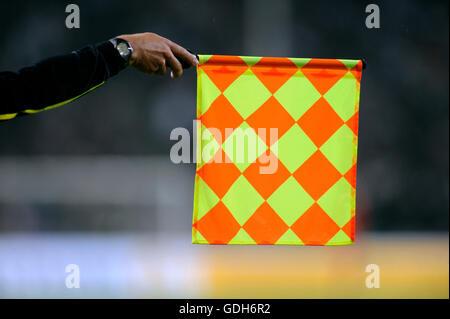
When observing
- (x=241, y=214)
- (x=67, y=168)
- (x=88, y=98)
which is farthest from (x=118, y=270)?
(x=241, y=214)

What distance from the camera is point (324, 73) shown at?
4.10 ft

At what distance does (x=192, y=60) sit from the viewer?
1146 mm

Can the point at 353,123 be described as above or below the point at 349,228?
above

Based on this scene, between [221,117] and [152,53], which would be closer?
[152,53]

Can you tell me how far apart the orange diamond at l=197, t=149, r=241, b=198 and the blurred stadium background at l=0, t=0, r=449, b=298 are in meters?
1.77

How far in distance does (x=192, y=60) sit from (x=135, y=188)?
2.31m

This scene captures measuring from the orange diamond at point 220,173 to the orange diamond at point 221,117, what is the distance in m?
0.05

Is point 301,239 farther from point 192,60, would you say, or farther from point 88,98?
point 88,98

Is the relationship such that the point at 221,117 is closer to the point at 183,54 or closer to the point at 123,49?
the point at 183,54

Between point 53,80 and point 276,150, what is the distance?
0.58m

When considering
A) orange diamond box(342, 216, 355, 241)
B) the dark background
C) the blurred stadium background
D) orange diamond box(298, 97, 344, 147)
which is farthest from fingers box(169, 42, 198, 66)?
the dark background

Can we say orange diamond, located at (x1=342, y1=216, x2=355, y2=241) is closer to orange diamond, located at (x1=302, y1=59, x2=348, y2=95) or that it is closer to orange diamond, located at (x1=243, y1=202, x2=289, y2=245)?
orange diamond, located at (x1=243, y1=202, x2=289, y2=245)

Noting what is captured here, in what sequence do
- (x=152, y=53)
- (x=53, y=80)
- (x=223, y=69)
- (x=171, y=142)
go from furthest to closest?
1. (x=171, y=142)
2. (x=223, y=69)
3. (x=152, y=53)
4. (x=53, y=80)

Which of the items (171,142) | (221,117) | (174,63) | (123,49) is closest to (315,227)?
(221,117)
